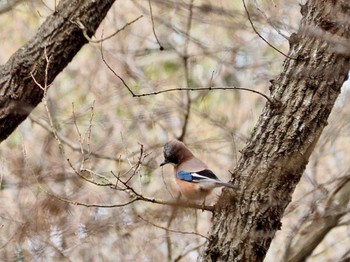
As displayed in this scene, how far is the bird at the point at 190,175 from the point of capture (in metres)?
4.51

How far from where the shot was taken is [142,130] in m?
7.63

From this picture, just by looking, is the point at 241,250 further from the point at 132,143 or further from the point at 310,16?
the point at 132,143

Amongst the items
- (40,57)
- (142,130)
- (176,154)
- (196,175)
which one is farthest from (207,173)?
(142,130)

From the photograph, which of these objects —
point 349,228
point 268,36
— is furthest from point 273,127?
point 268,36

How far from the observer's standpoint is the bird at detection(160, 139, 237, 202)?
4508 millimetres

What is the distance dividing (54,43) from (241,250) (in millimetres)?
1988

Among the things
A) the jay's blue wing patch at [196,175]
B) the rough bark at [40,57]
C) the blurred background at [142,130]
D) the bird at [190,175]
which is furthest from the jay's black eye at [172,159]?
the rough bark at [40,57]

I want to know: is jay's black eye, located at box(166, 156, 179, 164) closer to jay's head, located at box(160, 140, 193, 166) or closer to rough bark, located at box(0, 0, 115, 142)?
jay's head, located at box(160, 140, 193, 166)

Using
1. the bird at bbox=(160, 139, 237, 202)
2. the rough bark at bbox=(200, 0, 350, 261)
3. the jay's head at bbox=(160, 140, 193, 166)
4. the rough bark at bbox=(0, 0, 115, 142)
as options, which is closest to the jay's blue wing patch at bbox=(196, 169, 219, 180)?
the bird at bbox=(160, 139, 237, 202)

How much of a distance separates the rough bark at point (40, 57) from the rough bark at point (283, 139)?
160cm

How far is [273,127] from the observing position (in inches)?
162

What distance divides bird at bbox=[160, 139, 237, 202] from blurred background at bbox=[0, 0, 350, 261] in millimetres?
362

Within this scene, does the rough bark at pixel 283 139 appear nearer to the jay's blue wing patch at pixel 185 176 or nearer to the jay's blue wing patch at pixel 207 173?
the jay's blue wing patch at pixel 207 173

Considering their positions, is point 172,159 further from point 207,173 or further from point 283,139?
point 283,139
